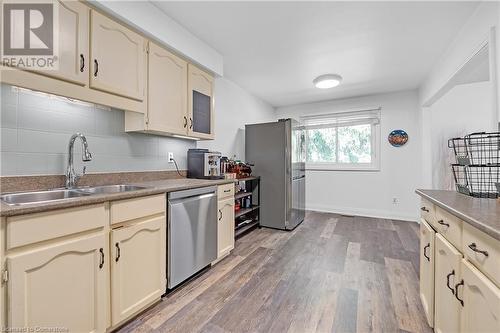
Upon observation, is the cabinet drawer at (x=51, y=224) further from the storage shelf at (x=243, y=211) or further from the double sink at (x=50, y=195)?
the storage shelf at (x=243, y=211)

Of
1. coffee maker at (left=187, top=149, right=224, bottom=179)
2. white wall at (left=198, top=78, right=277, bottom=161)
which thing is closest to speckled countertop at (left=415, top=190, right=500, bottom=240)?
coffee maker at (left=187, top=149, right=224, bottom=179)

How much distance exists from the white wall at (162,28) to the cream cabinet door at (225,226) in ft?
5.15

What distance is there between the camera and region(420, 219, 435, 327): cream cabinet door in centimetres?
137

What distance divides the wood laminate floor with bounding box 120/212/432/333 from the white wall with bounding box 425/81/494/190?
1.18 m

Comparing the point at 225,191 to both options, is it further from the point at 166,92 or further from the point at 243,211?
the point at 166,92

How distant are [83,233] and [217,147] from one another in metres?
2.26

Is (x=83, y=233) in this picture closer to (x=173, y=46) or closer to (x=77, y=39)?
(x=77, y=39)

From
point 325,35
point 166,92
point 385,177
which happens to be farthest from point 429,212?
point 385,177

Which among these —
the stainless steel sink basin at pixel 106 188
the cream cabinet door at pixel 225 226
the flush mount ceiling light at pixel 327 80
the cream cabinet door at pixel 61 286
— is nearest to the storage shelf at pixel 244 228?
the cream cabinet door at pixel 225 226

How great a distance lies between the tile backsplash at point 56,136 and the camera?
1.38m

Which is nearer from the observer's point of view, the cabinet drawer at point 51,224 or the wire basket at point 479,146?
the cabinet drawer at point 51,224

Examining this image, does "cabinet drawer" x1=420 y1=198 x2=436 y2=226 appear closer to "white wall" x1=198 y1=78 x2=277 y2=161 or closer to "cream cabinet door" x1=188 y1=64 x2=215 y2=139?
"cream cabinet door" x1=188 y1=64 x2=215 y2=139

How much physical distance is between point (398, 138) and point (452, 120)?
94cm

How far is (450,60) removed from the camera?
7.97 feet
